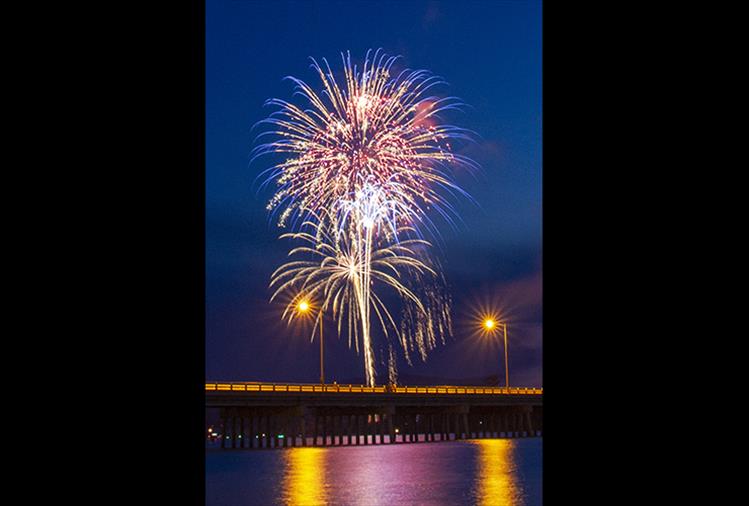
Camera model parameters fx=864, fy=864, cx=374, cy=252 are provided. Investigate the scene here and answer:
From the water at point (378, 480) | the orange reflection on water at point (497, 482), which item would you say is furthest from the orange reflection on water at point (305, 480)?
the orange reflection on water at point (497, 482)

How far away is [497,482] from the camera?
148ft

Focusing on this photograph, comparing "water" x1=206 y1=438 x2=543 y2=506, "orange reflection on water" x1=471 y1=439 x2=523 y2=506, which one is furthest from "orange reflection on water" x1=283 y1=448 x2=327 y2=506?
"orange reflection on water" x1=471 y1=439 x2=523 y2=506

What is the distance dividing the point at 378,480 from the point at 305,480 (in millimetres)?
3852

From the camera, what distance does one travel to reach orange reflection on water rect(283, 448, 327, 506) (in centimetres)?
3597

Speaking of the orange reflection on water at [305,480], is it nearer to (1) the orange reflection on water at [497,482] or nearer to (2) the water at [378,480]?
(2) the water at [378,480]

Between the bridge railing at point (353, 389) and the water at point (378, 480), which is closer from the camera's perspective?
the water at point (378, 480)

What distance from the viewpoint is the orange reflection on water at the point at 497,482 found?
1430 inches

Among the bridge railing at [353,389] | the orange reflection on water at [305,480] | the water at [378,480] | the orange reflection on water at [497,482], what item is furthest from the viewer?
the bridge railing at [353,389]

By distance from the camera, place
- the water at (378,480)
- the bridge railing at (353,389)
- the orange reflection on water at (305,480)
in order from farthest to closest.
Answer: the bridge railing at (353,389)
the water at (378,480)
the orange reflection on water at (305,480)

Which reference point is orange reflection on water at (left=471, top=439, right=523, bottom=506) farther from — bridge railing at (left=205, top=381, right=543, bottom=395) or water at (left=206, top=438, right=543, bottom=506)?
bridge railing at (left=205, top=381, right=543, bottom=395)
